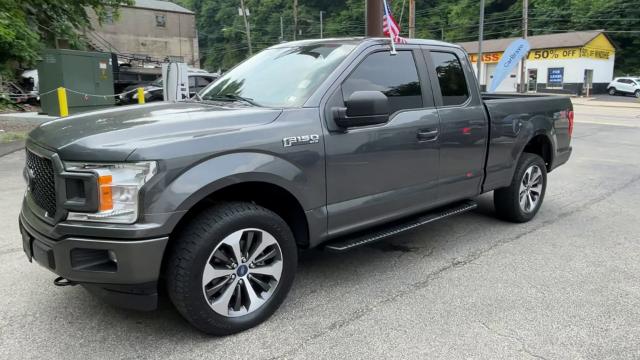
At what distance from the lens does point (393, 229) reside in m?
4.05

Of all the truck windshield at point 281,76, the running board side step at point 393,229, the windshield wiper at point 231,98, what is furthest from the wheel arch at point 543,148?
the windshield wiper at point 231,98

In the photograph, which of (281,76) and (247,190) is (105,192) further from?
(281,76)

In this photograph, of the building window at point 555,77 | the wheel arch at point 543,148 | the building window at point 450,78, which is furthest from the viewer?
the building window at point 555,77

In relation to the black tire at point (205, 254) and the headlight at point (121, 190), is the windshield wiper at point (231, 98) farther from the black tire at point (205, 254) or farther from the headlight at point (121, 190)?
the headlight at point (121, 190)

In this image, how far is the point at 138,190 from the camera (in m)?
2.69

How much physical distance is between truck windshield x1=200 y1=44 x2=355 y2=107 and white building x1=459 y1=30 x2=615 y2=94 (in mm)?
43380

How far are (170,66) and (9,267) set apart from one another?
33.1 ft

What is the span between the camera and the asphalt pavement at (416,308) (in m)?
3.03

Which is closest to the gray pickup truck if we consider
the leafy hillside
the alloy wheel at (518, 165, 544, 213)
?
the alloy wheel at (518, 165, 544, 213)

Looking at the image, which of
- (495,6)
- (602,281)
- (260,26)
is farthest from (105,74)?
(260,26)

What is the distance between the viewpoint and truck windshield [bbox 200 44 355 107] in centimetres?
370

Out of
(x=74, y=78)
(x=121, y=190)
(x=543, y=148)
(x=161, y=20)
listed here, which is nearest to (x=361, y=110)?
(x=121, y=190)

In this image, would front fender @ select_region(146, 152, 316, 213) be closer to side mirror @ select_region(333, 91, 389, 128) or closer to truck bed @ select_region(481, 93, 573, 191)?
side mirror @ select_region(333, 91, 389, 128)

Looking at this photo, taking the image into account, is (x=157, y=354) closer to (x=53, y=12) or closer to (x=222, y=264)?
(x=222, y=264)
